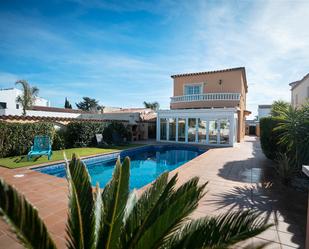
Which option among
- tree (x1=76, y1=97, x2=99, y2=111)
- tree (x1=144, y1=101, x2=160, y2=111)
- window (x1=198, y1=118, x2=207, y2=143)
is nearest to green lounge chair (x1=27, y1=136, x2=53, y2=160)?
window (x1=198, y1=118, x2=207, y2=143)

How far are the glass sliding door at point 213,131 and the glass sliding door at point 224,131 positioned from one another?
539mm

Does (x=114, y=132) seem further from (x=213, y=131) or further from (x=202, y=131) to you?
(x=213, y=131)

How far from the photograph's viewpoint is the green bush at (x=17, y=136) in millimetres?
12117

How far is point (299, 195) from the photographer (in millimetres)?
6746

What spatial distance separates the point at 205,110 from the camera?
2144cm

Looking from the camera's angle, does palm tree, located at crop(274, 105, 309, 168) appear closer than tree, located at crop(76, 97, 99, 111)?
Yes

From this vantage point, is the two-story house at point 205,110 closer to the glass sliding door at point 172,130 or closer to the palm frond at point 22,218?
the glass sliding door at point 172,130

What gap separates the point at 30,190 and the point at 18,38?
9.29m

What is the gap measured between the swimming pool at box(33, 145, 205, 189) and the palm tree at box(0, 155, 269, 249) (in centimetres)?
624

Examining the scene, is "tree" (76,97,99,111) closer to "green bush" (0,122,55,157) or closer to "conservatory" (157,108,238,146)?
"conservatory" (157,108,238,146)

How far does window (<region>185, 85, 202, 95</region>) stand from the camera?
26.3 m

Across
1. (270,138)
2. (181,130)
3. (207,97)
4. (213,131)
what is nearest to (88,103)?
(181,130)

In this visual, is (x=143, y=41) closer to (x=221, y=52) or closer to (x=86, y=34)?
Answer: (x=86, y=34)

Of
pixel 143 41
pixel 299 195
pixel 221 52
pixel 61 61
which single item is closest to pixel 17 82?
pixel 61 61
